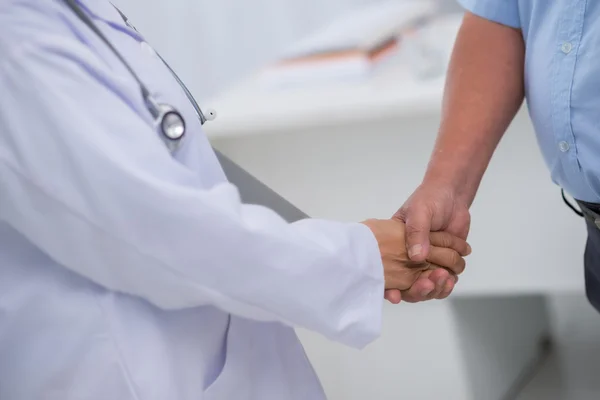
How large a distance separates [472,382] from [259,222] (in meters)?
1.25

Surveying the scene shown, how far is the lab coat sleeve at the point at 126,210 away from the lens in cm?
76

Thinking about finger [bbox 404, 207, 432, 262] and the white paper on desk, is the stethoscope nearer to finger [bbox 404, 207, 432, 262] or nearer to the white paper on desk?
finger [bbox 404, 207, 432, 262]

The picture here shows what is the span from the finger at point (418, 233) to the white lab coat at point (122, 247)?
0.19 meters

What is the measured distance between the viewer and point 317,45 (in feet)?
7.22

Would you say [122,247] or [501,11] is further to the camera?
[501,11]

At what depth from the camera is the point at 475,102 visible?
4.22 feet

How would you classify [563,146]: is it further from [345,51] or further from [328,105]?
[345,51]

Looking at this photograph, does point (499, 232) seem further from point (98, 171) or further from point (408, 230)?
point (98, 171)

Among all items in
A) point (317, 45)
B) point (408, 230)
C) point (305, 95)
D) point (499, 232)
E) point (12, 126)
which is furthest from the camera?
point (317, 45)

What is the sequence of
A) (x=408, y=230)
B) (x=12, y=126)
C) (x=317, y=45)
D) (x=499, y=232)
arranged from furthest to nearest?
(x=317, y=45)
(x=499, y=232)
(x=408, y=230)
(x=12, y=126)

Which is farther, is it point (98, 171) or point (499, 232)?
point (499, 232)

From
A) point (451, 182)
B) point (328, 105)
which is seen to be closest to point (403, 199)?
point (328, 105)

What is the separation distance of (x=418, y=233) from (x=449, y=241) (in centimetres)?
12

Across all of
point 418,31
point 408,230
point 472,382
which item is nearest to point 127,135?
point 408,230
